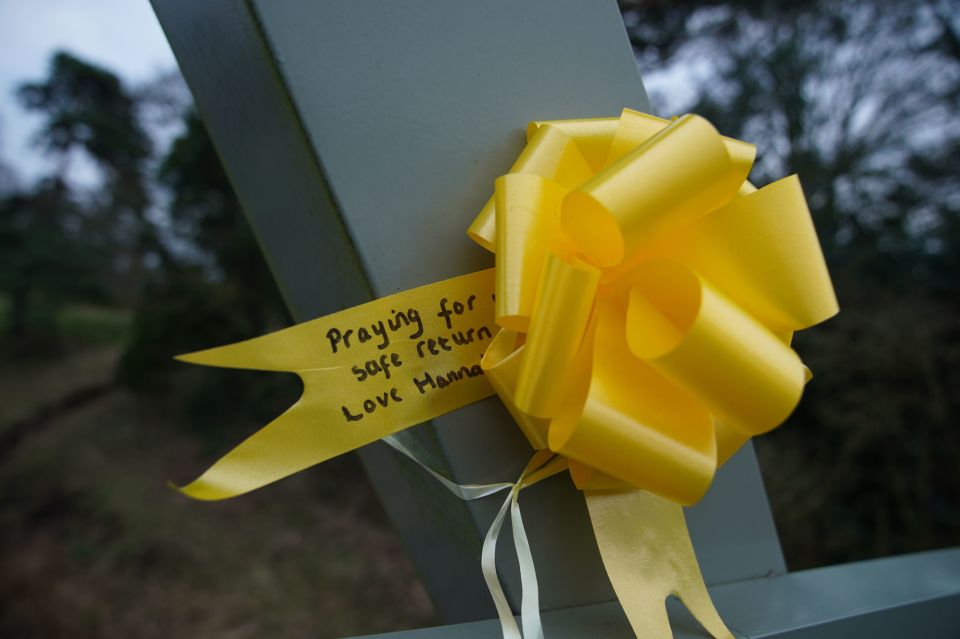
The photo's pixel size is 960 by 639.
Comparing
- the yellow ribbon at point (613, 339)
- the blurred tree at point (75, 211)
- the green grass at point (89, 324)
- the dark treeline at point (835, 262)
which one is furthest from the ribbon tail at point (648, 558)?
the green grass at point (89, 324)

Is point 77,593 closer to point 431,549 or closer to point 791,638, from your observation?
point 431,549

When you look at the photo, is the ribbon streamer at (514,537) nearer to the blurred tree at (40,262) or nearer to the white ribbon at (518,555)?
the white ribbon at (518,555)

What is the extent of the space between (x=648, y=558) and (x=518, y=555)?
9cm

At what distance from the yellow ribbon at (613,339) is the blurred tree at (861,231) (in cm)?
183

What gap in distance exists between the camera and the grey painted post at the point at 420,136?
0.39 meters

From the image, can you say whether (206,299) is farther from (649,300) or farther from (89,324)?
(649,300)

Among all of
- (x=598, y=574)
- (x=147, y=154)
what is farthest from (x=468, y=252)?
(x=147, y=154)

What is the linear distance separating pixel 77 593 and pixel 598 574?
262 centimetres

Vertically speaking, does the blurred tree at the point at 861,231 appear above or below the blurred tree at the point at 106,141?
below

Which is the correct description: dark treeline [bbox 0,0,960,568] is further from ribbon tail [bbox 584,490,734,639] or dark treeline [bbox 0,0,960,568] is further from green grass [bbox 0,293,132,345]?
ribbon tail [bbox 584,490,734,639]

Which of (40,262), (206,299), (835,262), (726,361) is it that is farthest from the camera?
(40,262)

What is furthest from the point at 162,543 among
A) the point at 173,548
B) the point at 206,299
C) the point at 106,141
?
the point at 106,141

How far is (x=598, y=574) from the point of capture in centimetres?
44

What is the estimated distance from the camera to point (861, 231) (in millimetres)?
2293
